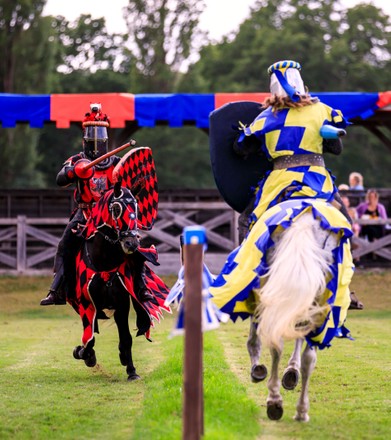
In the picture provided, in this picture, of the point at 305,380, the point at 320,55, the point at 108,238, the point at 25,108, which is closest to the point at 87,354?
the point at 108,238

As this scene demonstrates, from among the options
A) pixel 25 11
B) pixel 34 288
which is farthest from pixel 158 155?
pixel 34 288

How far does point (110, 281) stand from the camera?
1104 cm

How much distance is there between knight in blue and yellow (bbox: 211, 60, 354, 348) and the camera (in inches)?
320

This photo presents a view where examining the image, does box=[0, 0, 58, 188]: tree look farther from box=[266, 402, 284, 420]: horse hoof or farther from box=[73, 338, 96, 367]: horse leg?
box=[266, 402, 284, 420]: horse hoof

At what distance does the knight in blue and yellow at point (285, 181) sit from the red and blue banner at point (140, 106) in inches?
452

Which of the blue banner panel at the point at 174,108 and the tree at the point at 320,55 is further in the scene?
the tree at the point at 320,55

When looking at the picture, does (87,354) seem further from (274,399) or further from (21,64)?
(21,64)

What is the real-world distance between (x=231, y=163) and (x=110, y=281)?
2.11 m

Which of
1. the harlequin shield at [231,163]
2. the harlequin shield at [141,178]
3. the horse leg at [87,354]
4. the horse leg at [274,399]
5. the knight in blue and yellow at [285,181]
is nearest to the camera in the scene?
the knight in blue and yellow at [285,181]

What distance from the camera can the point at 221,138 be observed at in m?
9.47

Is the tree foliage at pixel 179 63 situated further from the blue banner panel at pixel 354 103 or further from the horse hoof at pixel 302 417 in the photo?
the horse hoof at pixel 302 417

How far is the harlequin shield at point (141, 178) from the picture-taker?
11039 millimetres

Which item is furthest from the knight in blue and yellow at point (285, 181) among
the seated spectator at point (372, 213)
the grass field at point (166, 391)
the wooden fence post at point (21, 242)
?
the seated spectator at point (372, 213)

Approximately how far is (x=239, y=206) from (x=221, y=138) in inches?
22.1
